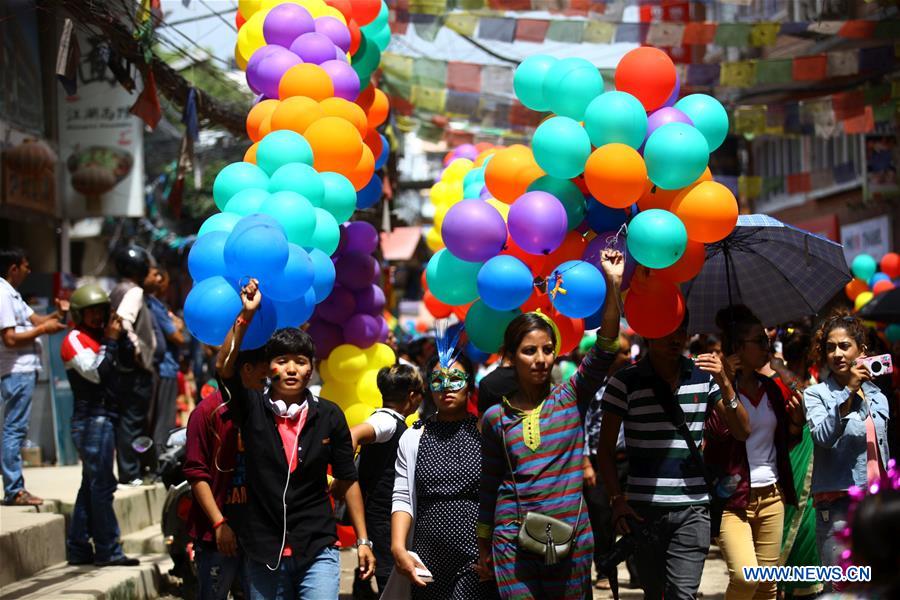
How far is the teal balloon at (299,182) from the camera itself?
662 cm

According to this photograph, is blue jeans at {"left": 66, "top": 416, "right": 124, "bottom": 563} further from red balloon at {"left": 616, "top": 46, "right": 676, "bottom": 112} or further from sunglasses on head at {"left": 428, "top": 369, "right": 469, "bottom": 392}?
red balloon at {"left": 616, "top": 46, "right": 676, "bottom": 112}

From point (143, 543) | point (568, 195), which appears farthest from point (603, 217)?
point (143, 543)

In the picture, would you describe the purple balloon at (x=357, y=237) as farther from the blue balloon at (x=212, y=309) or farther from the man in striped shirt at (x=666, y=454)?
the man in striped shirt at (x=666, y=454)

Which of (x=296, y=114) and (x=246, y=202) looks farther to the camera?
(x=296, y=114)

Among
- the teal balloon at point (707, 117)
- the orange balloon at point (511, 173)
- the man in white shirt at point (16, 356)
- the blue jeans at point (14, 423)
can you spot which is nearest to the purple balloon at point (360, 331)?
the man in white shirt at point (16, 356)

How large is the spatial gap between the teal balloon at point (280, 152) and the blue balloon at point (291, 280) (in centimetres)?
113

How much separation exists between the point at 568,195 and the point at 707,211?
80 centimetres

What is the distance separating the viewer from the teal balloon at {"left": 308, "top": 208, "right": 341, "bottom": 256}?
21.8 feet

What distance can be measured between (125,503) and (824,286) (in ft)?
18.7

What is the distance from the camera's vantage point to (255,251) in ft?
17.4

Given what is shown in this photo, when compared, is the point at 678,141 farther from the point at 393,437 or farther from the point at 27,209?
the point at 27,209

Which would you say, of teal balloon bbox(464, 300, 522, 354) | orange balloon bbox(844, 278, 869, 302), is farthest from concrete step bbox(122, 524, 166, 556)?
orange balloon bbox(844, 278, 869, 302)

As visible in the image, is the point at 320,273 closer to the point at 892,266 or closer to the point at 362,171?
the point at 362,171

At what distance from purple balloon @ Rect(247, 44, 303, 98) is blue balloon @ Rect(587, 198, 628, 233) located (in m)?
2.56
